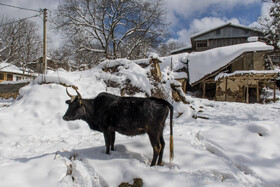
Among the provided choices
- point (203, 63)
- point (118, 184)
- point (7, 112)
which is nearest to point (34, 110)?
point (7, 112)

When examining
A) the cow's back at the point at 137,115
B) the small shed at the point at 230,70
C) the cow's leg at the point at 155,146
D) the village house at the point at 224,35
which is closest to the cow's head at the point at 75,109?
the cow's back at the point at 137,115

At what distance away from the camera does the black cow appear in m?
2.81

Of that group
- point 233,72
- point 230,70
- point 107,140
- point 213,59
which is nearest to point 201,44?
point 213,59

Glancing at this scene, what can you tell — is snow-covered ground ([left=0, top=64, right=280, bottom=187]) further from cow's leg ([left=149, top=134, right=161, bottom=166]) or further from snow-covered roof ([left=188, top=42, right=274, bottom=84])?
snow-covered roof ([left=188, top=42, right=274, bottom=84])

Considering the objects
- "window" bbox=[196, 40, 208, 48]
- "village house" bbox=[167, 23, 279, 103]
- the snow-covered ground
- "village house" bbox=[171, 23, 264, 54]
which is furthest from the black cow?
"window" bbox=[196, 40, 208, 48]

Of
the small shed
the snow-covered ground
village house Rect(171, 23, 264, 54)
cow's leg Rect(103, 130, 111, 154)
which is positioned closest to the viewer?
the snow-covered ground

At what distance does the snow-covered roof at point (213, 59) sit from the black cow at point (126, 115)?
14816 mm

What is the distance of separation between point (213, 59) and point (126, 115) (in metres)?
16.4

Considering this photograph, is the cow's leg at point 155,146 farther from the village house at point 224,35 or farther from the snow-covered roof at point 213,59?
the village house at point 224,35

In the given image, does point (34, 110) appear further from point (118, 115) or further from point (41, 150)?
point (118, 115)

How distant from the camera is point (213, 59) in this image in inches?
671

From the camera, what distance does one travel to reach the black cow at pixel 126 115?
2812 millimetres

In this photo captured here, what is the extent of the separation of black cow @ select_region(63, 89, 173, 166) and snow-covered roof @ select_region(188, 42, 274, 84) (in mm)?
14816

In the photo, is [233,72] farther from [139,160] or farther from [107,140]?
[107,140]
